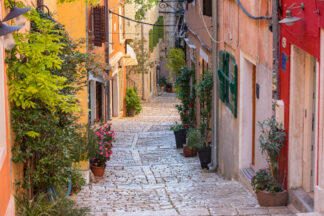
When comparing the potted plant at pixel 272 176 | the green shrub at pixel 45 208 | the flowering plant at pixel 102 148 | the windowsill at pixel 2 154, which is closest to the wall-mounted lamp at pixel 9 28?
the windowsill at pixel 2 154

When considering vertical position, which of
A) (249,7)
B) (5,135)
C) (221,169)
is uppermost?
(249,7)

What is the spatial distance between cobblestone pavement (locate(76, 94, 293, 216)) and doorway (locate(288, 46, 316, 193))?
646 millimetres

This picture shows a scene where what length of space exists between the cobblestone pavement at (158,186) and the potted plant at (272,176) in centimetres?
14

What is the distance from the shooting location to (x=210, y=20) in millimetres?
13242

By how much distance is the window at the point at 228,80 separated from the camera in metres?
9.73

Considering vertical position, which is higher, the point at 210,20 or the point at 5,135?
the point at 210,20

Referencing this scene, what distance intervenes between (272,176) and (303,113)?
3.12 feet

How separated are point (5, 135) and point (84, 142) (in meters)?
4.66

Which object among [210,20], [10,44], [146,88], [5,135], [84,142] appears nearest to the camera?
[10,44]

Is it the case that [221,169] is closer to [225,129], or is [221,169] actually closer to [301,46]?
[225,129]

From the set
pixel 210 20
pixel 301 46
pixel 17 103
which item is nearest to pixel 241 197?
pixel 301 46

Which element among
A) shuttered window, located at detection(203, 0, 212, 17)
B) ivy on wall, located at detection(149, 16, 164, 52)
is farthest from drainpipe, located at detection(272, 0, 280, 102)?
ivy on wall, located at detection(149, 16, 164, 52)

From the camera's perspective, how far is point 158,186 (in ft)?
32.5

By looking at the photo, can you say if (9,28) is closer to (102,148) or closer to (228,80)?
(228,80)
